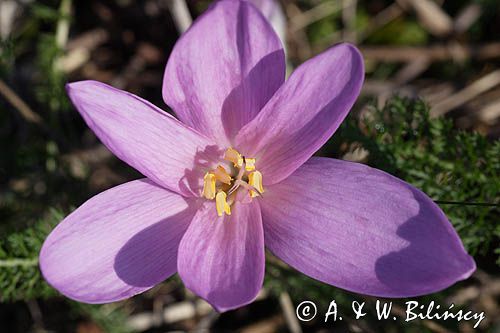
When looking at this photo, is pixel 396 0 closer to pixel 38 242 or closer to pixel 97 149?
pixel 97 149

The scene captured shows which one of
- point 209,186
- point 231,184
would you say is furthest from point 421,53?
point 209,186

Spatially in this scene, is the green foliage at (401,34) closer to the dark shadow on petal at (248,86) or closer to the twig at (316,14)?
the twig at (316,14)

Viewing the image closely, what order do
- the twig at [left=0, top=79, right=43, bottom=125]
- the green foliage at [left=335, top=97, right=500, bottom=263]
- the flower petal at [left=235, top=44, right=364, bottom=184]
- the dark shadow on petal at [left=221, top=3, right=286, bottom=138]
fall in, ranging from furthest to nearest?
1. the twig at [left=0, top=79, right=43, bottom=125]
2. the green foliage at [left=335, top=97, right=500, bottom=263]
3. the dark shadow on petal at [left=221, top=3, right=286, bottom=138]
4. the flower petal at [left=235, top=44, right=364, bottom=184]

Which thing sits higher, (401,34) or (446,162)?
(446,162)

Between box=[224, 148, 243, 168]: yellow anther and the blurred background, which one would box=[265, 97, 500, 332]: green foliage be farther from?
box=[224, 148, 243, 168]: yellow anther

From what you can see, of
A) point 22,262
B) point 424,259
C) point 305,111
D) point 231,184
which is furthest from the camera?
point 22,262
